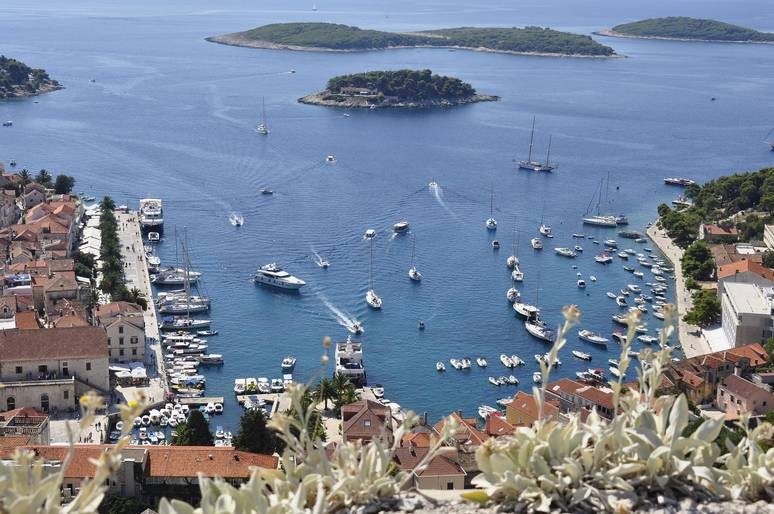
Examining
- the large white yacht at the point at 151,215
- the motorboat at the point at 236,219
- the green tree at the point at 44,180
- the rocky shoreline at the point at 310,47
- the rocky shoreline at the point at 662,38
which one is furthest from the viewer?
the rocky shoreline at the point at 662,38

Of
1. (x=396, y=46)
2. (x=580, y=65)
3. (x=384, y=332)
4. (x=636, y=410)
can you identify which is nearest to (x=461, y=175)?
(x=384, y=332)

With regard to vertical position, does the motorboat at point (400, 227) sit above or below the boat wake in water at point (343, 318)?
above

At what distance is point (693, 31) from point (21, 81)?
58.1 m

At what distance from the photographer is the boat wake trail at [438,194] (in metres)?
29.4

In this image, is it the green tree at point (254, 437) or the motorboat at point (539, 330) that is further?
the motorboat at point (539, 330)

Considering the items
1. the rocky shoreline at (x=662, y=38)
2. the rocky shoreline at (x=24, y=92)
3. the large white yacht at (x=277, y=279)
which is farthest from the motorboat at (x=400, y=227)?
the rocky shoreline at (x=662, y=38)

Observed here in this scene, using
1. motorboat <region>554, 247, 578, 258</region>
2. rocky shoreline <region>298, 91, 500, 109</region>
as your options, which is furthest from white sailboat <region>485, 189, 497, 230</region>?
rocky shoreline <region>298, 91, 500, 109</region>

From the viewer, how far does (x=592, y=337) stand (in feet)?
62.7

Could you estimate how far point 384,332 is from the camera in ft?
63.4

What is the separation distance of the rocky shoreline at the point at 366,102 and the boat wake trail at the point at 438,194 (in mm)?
18573

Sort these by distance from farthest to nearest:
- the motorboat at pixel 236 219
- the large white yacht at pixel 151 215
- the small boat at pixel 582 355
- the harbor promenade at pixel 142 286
A: the motorboat at pixel 236 219
the large white yacht at pixel 151 215
the small boat at pixel 582 355
the harbor promenade at pixel 142 286

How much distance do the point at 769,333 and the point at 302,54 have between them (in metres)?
57.5

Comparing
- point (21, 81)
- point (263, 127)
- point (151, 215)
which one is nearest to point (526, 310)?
point (151, 215)

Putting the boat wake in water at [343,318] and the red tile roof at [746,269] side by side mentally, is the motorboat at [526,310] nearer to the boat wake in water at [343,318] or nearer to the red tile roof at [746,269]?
the boat wake in water at [343,318]
